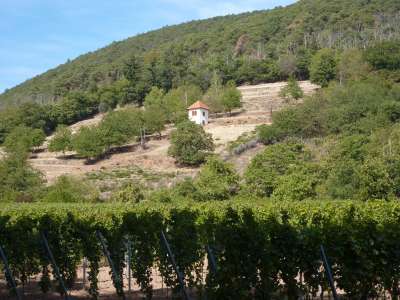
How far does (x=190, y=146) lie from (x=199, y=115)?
2226 centimetres

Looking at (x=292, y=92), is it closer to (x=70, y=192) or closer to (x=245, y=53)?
(x=70, y=192)

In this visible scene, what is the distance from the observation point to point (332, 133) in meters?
65.6

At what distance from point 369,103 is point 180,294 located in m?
60.6

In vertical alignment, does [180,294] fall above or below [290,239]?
below

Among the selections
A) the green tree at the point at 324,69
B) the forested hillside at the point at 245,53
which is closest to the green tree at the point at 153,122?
the green tree at the point at 324,69

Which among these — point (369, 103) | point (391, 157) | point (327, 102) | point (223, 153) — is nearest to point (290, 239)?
point (391, 157)

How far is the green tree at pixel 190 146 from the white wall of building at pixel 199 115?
19.0 meters

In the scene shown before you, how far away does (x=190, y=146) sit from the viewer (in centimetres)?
6531

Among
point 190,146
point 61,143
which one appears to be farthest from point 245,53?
point 190,146

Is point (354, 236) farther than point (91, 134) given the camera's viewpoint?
No

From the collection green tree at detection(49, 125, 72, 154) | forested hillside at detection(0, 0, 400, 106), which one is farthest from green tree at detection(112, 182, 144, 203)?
forested hillside at detection(0, 0, 400, 106)

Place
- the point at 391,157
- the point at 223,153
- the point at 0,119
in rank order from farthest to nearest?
the point at 0,119 → the point at 223,153 → the point at 391,157

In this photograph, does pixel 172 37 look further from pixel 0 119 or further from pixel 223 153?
pixel 223 153

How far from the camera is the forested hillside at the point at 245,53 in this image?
120 m
